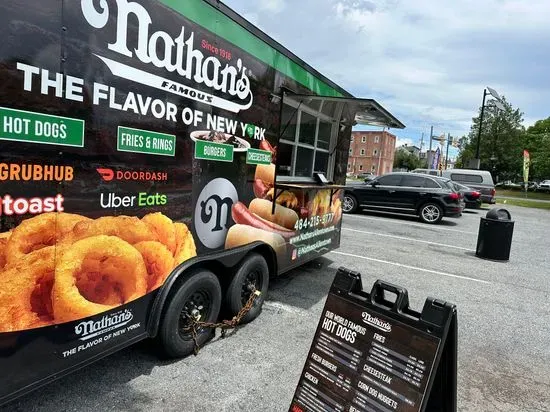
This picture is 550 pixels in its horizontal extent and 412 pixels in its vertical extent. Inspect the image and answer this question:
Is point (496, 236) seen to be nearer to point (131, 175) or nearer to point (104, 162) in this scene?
point (131, 175)

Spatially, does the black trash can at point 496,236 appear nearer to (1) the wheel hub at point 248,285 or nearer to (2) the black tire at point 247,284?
(2) the black tire at point 247,284

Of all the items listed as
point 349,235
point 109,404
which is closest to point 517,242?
point 349,235

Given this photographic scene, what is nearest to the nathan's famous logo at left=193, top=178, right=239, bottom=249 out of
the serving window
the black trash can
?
the serving window

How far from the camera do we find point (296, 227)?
509cm

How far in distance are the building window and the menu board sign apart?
9.35 ft

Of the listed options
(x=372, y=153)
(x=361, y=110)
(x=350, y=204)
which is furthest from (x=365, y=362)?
(x=372, y=153)

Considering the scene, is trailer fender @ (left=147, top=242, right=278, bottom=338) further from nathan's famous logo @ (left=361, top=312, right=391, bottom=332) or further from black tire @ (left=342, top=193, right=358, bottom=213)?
black tire @ (left=342, top=193, right=358, bottom=213)

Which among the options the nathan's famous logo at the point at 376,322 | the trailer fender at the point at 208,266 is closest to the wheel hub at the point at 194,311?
the trailer fender at the point at 208,266

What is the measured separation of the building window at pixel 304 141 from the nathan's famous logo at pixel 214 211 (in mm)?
1382

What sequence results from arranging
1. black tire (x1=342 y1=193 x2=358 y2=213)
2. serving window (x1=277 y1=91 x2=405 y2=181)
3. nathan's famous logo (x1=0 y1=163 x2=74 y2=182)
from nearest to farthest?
nathan's famous logo (x1=0 y1=163 x2=74 y2=182) → serving window (x1=277 y1=91 x2=405 y2=181) → black tire (x1=342 y1=193 x2=358 y2=213)

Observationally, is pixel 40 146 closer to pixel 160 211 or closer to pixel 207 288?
pixel 160 211

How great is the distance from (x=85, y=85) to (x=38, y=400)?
2.12 metres

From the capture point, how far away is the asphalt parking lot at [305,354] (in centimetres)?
294

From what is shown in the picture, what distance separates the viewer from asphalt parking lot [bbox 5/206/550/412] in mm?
2941
